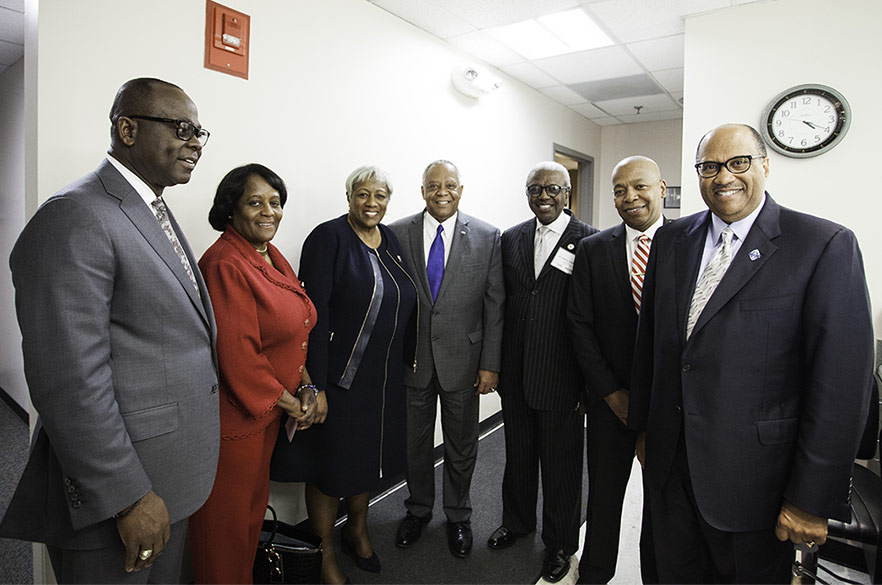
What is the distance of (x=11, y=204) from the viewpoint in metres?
4.09

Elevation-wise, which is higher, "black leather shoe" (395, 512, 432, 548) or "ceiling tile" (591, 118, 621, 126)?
"ceiling tile" (591, 118, 621, 126)

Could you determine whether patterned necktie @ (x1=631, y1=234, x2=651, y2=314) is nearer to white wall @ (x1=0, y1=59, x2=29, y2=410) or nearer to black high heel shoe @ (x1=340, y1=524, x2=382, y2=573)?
black high heel shoe @ (x1=340, y1=524, x2=382, y2=573)

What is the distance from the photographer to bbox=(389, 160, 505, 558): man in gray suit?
2322mm

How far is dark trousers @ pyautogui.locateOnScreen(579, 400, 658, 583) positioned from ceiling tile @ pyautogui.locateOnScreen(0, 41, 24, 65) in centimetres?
464

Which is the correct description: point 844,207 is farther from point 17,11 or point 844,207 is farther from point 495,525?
point 17,11

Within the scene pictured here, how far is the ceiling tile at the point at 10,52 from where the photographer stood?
3637 mm

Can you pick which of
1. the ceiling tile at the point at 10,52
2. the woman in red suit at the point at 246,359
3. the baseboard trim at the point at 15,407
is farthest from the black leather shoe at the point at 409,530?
the ceiling tile at the point at 10,52

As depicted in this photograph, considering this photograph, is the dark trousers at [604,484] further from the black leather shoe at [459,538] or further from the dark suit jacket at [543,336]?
the black leather shoe at [459,538]

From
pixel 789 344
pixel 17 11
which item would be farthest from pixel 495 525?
pixel 17 11

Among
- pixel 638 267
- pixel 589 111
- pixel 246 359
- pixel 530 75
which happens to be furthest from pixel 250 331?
pixel 589 111

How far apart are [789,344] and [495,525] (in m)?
1.74

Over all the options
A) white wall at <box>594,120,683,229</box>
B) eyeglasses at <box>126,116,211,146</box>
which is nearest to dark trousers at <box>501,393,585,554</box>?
eyeglasses at <box>126,116,211,146</box>

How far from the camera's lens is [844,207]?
2.76 metres

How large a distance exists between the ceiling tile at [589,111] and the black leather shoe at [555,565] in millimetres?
4322
